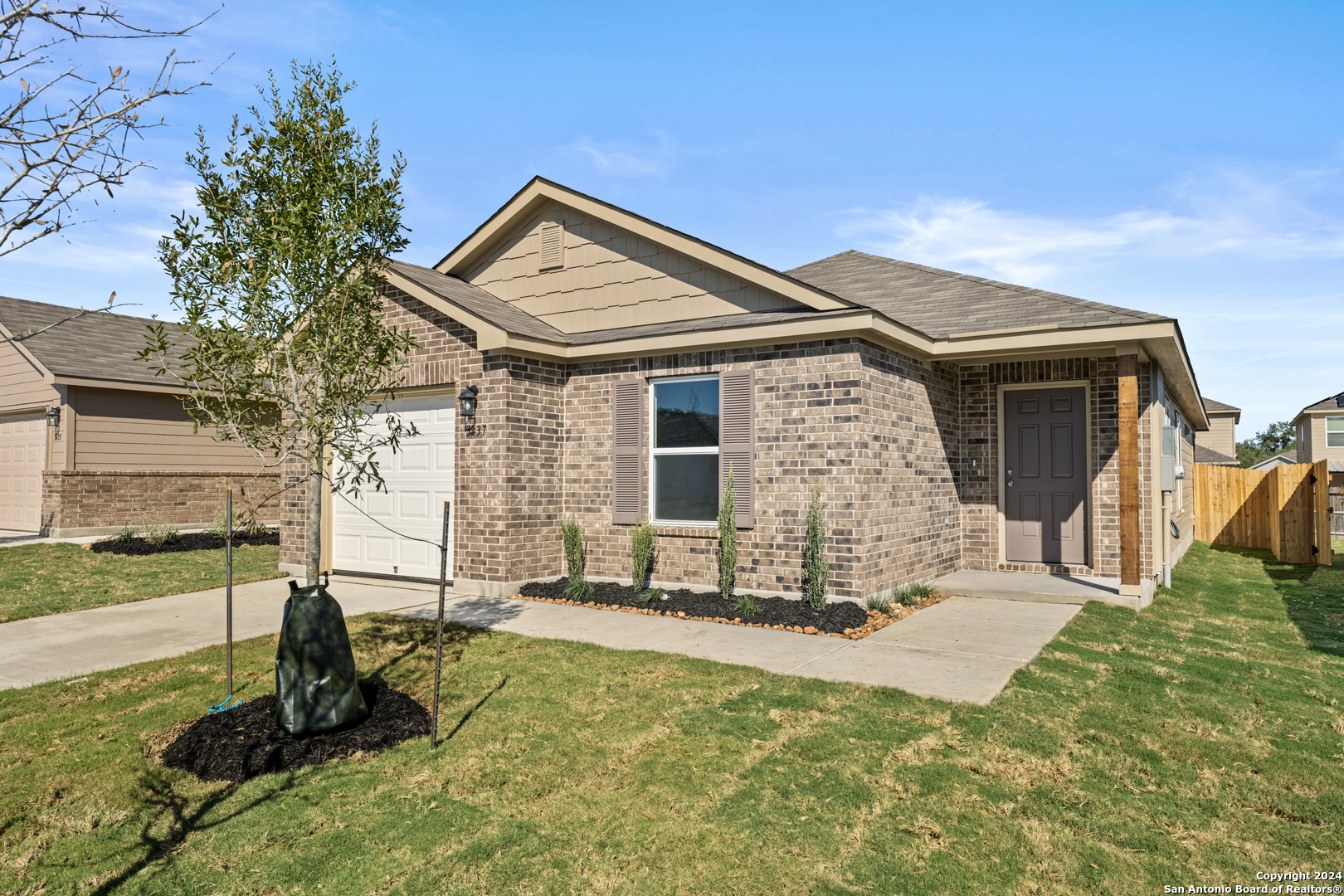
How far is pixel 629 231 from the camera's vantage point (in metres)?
9.64

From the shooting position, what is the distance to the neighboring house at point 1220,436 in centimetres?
2978

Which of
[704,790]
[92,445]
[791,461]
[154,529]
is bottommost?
[704,790]

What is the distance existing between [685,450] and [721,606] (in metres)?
1.92

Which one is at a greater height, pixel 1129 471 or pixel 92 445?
pixel 92 445

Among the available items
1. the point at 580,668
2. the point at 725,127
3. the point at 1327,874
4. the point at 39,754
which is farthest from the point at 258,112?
the point at 725,127

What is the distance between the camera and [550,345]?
9.17m

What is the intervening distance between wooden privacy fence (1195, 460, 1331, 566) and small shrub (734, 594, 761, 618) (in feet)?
38.2

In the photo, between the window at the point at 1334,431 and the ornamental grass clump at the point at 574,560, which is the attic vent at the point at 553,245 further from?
the window at the point at 1334,431

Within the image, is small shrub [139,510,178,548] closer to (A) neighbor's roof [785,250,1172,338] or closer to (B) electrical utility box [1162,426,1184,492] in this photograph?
(A) neighbor's roof [785,250,1172,338]

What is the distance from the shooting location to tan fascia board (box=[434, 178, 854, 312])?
8273 millimetres

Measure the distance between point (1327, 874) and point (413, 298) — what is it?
31.4ft

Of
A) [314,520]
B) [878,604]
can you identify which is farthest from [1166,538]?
[314,520]

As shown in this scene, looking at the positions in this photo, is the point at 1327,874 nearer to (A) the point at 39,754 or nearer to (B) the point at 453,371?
(A) the point at 39,754

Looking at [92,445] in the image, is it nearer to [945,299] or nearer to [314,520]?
[314,520]
